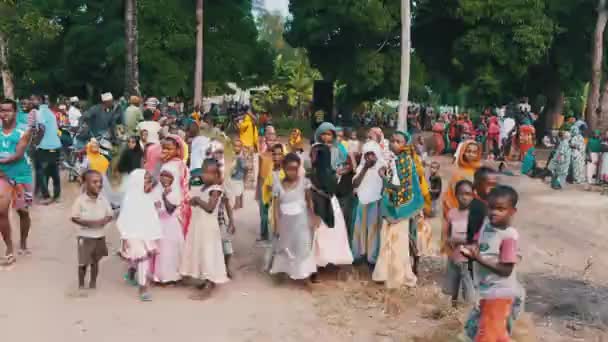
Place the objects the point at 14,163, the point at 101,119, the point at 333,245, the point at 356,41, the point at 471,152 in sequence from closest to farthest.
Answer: the point at 471,152 < the point at 333,245 < the point at 14,163 < the point at 101,119 < the point at 356,41

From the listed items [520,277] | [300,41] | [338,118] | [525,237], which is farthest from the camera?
[338,118]

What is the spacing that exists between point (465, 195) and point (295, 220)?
1.86 m

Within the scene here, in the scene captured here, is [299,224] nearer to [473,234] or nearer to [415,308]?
[415,308]

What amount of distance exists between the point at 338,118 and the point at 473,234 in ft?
77.4

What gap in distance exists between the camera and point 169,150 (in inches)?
277

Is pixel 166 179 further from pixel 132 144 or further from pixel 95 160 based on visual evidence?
pixel 95 160

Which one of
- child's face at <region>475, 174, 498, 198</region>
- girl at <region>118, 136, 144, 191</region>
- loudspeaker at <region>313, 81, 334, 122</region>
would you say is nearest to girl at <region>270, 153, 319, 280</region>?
child's face at <region>475, 174, 498, 198</region>

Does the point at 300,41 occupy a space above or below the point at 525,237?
above

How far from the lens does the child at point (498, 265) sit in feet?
15.1

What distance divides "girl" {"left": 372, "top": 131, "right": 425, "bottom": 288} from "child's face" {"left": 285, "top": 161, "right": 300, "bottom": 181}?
3.15ft

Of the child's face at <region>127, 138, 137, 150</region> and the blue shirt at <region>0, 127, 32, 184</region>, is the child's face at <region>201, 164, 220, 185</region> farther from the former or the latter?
the blue shirt at <region>0, 127, 32, 184</region>

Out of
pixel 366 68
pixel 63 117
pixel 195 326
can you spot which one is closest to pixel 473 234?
pixel 195 326

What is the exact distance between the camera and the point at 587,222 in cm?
1252

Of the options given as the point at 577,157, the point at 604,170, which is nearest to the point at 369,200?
the point at 577,157
